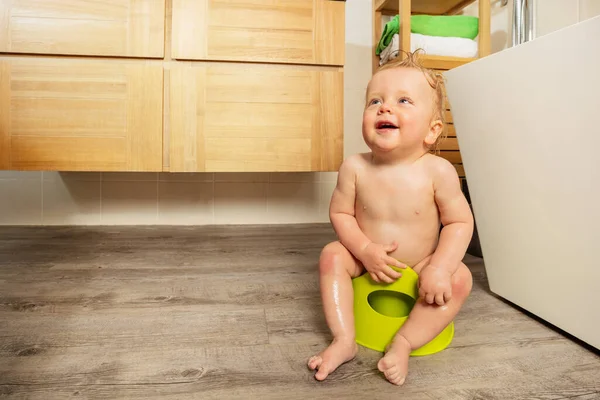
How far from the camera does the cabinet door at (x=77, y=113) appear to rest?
138 cm

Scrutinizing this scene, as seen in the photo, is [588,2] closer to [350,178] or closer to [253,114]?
[253,114]

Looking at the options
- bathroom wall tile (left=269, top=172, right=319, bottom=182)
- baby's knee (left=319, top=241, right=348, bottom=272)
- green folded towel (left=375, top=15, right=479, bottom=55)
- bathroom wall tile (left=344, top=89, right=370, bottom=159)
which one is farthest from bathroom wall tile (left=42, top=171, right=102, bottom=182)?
baby's knee (left=319, top=241, right=348, bottom=272)

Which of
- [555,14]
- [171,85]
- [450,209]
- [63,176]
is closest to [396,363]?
[450,209]

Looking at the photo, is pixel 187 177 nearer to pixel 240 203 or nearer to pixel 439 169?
pixel 240 203

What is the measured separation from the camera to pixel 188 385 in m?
0.59

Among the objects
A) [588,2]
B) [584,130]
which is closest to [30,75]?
[584,130]

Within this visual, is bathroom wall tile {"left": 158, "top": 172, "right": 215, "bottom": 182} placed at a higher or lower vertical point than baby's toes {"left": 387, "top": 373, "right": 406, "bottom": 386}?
higher

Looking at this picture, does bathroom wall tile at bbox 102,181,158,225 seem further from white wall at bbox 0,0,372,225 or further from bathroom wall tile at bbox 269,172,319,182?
bathroom wall tile at bbox 269,172,319,182

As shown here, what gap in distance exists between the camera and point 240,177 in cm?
194

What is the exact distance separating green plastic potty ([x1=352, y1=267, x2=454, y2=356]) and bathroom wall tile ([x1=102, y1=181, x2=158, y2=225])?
1.34 metres

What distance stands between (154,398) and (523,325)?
0.62 m

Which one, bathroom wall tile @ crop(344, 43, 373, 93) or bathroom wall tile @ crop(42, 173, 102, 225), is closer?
bathroom wall tile @ crop(42, 173, 102, 225)

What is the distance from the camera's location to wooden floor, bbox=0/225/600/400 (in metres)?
0.59

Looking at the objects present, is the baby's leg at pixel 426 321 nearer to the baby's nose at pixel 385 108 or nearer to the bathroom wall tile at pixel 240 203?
the baby's nose at pixel 385 108
